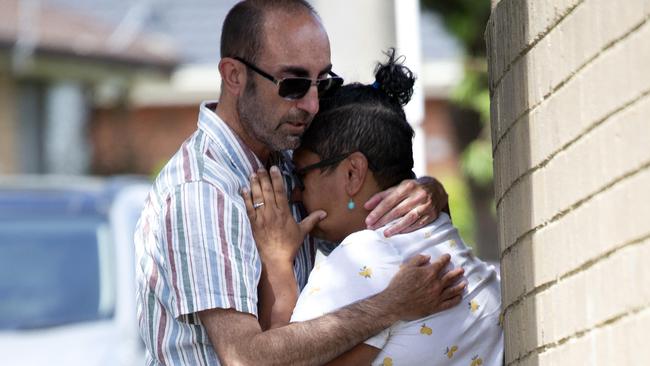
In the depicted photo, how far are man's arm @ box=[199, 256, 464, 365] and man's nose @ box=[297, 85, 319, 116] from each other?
0.50 meters

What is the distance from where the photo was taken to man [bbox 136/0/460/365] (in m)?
3.31

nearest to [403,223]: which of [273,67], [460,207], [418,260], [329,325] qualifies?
[418,260]

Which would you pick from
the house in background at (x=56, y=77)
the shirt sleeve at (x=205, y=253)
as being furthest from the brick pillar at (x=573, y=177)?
the house in background at (x=56, y=77)

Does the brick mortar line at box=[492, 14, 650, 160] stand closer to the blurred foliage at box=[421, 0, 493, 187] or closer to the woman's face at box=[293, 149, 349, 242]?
the woman's face at box=[293, 149, 349, 242]

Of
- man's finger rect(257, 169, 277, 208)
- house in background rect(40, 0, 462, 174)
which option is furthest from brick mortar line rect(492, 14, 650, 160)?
house in background rect(40, 0, 462, 174)

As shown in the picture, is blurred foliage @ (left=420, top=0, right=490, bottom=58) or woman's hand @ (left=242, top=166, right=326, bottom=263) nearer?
woman's hand @ (left=242, top=166, right=326, bottom=263)

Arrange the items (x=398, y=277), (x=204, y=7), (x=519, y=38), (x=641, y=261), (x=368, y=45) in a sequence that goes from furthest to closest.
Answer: (x=204, y=7) < (x=368, y=45) < (x=398, y=277) < (x=519, y=38) < (x=641, y=261)

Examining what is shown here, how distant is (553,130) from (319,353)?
0.78 metres

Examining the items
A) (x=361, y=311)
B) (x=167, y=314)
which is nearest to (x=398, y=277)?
(x=361, y=311)

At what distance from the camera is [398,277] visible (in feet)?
11.2

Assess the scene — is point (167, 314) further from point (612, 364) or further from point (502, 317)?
point (612, 364)

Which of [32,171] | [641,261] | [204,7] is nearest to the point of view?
[641,261]

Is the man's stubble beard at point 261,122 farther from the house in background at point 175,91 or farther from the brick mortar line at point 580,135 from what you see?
the house in background at point 175,91

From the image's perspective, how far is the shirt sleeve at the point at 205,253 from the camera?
10.9 feet
